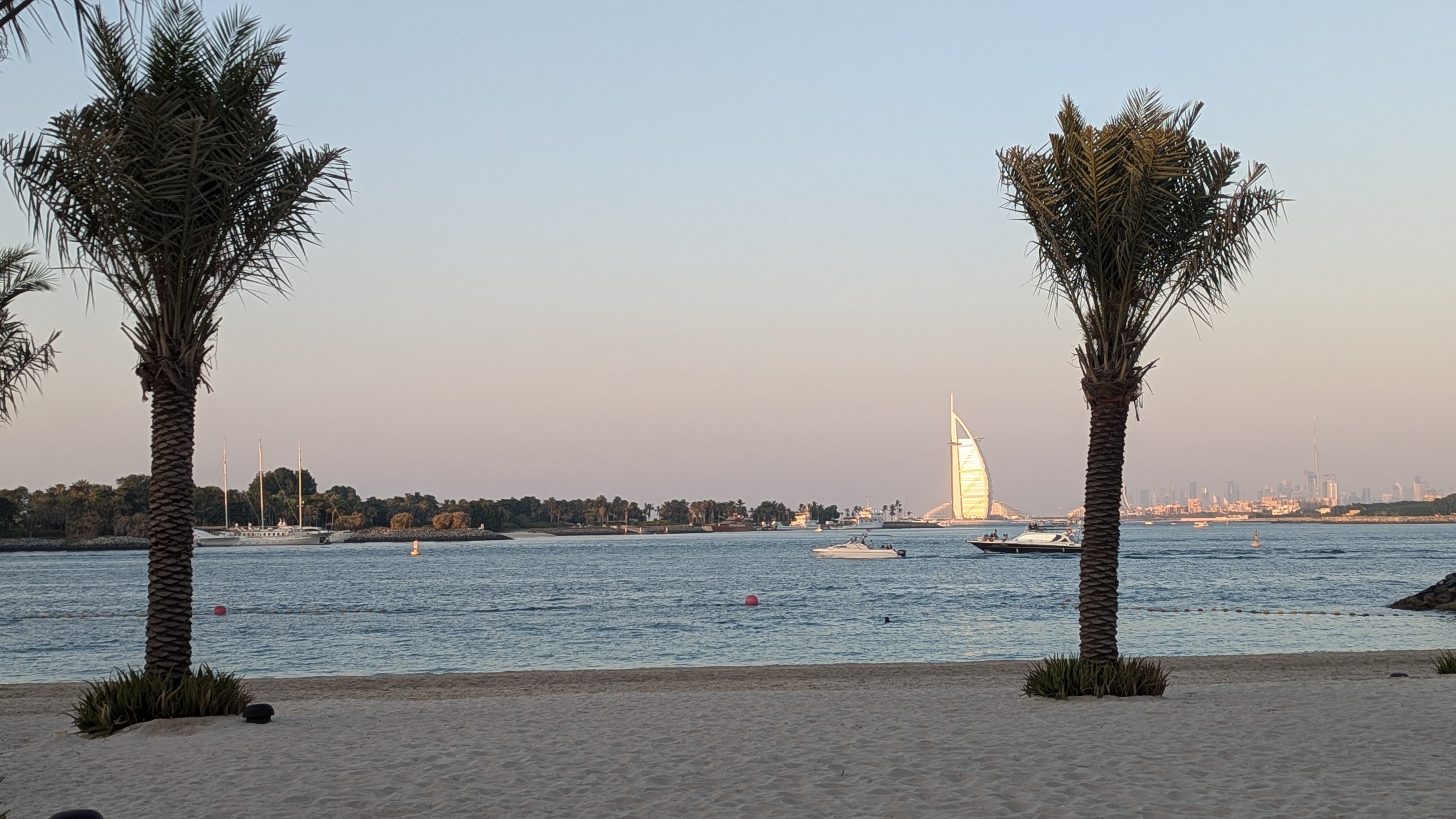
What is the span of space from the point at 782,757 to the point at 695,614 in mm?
30533

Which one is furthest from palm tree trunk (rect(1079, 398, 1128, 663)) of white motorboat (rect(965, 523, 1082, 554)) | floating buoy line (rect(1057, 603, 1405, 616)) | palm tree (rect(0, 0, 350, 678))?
white motorboat (rect(965, 523, 1082, 554))

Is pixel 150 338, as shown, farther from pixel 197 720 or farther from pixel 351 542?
pixel 351 542

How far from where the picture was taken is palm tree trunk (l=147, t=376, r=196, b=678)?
38.7 ft

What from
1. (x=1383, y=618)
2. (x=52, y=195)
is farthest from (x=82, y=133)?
(x=1383, y=618)

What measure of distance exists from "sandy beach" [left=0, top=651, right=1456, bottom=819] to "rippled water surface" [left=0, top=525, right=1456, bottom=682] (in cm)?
1197

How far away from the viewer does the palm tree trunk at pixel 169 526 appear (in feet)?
38.7

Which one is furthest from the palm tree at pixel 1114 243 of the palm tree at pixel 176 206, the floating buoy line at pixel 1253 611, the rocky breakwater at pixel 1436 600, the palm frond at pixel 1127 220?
the rocky breakwater at pixel 1436 600

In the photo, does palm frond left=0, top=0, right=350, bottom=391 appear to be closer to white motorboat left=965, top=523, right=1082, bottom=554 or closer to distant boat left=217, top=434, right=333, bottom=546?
white motorboat left=965, top=523, right=1082, bottom=554

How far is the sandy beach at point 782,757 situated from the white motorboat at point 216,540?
156m

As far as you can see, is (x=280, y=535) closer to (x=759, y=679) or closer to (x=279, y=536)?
(x=279, y=536)

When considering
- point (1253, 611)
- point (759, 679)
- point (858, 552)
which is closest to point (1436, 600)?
point (1253, 611)

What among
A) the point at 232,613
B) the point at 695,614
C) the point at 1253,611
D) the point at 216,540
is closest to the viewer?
the point at 1253,611

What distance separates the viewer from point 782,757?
9.80 meters

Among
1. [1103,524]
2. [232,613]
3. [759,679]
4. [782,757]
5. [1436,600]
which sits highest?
[1103,524]
